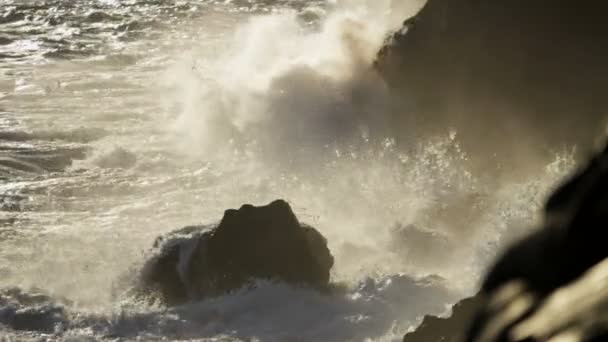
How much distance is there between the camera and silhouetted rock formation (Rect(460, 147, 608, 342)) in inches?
108

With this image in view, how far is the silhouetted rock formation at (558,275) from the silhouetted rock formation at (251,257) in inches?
285

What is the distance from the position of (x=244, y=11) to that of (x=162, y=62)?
27.0ft

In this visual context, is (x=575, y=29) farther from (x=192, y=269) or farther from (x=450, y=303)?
(x=192, y=269)

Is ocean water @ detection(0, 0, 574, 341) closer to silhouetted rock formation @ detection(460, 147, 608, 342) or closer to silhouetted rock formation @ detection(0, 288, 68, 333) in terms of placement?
silhouetted rock formation @ detection(0, 288, 68, 333)

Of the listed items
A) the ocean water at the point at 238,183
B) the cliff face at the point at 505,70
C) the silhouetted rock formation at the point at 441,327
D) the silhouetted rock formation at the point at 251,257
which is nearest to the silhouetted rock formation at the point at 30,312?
the ocean water at the point at 238,183

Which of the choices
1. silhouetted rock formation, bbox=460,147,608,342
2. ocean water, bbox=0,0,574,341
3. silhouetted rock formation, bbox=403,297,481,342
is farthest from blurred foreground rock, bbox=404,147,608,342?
ocean water, bbox=0,0,574,341

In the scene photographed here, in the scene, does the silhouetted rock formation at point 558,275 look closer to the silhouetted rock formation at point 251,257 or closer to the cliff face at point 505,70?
the silhouetted rock formation at point 251,257

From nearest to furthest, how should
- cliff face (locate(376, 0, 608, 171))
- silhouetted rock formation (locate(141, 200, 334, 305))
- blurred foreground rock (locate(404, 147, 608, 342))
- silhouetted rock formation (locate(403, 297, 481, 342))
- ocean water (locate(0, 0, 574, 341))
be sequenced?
blurred foreground rock (locate(404, 147, 608, 342)) < silhouetted rock formation (locate(403, 297, 481, 342)) < ocean water (locate(0, 0, 574, 341)) < silhouetted rock formation (locate(141, 200, 334, 305)) < cliff face (locate(376, 0, 608, 171))

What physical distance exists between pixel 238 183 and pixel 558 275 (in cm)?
1338

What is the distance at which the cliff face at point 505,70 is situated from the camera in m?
13.5

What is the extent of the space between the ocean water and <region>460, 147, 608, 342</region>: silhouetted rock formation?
3.60 metres

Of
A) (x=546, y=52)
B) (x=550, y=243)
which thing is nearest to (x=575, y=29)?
(x=546, y=52)

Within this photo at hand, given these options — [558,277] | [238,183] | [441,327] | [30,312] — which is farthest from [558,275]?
[238,183]

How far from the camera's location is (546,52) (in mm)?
13984
